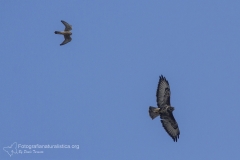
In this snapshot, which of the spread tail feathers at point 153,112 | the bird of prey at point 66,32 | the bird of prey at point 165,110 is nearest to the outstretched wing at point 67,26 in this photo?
the bird of prey at point 66,32

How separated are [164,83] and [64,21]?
6733mm

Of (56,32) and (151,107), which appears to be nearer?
(151,107)

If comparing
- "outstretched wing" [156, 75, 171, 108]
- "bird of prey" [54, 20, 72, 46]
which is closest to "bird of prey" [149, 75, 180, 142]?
"outstretched wing" [156, 75, 171, 108]

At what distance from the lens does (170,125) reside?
35.8 metres

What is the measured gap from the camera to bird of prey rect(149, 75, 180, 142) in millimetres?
34781

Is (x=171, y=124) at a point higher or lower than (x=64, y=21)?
lower

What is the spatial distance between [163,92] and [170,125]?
5.91ft

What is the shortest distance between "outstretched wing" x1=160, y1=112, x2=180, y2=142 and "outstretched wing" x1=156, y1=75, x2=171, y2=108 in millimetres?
671

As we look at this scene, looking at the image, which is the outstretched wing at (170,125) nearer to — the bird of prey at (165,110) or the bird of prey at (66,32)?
the bird of prey at (165,110)

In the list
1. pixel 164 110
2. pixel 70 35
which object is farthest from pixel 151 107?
pixel 70 35

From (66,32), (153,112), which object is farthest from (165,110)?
(66,32)

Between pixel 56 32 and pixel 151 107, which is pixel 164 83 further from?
pixel 56 32

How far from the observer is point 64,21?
37.8 m

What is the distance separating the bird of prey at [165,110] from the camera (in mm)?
34781
